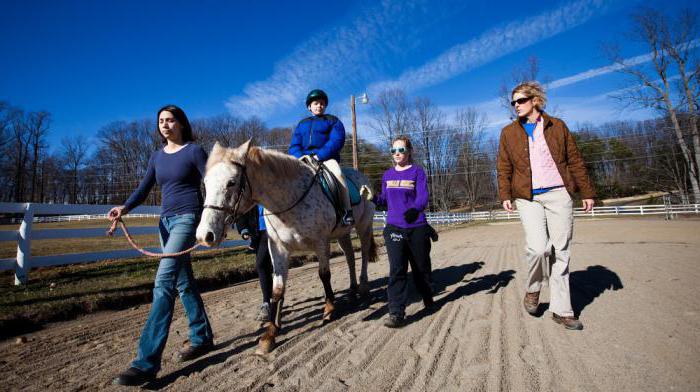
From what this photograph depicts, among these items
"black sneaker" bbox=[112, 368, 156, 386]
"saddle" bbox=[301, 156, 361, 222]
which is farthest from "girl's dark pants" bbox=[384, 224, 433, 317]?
"black sneaker" bbox=[112, 368, 156, 386]

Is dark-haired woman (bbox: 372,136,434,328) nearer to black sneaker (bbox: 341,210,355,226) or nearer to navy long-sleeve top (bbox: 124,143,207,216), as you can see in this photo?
black sneaker (bbox: 341,210,355,226)

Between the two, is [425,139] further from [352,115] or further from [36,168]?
[36,168]

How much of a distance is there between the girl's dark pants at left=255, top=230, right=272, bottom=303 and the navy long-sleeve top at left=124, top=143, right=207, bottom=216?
1.08 m

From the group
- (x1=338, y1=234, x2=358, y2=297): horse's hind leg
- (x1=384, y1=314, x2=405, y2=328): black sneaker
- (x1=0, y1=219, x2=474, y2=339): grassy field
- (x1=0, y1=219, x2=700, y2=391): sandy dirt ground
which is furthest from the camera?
(x1=338, y1=234, x2=358, y2=297): horse's hind leg

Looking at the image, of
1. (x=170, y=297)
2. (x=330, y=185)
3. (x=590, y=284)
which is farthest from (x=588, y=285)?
(x=170, y=297)

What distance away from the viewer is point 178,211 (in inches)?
113

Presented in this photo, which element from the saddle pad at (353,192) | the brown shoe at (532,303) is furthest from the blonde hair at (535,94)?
the saddle pad at (353,192)

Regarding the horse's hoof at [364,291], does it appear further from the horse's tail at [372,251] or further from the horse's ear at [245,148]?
the horse's ear at [245,148]

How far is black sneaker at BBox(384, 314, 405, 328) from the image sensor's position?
3.28 metres

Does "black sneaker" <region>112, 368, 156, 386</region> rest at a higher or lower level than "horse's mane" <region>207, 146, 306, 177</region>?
lower

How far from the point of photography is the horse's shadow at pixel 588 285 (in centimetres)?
369

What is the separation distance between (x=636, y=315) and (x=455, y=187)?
3617cm

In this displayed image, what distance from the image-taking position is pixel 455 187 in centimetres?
3803

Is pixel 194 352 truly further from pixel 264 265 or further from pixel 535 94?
pixel 535 94
